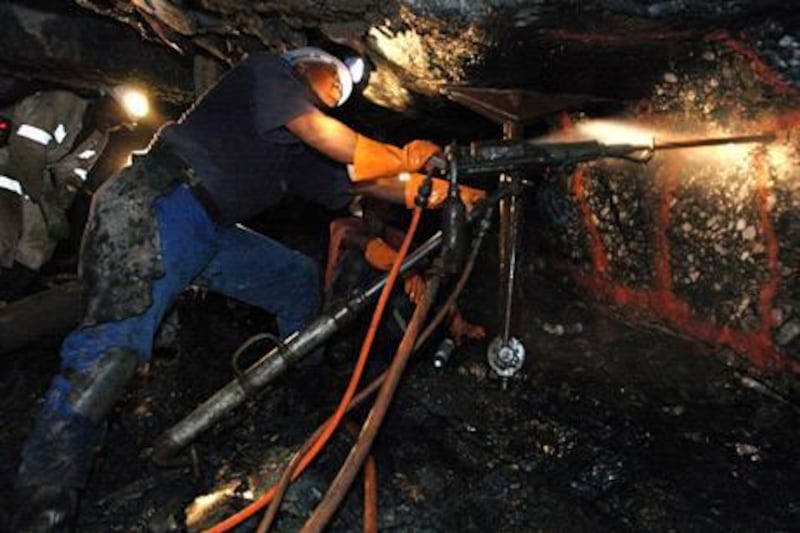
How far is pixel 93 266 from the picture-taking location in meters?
3.03

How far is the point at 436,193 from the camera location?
3281 mm

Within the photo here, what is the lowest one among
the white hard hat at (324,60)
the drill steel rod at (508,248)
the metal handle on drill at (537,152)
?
the drill steel rod at (508,248)

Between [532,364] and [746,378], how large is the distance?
1135 millimetres

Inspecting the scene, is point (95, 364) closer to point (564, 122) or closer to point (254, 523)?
point (254, 523)

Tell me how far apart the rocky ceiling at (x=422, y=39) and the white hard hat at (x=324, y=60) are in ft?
0.82

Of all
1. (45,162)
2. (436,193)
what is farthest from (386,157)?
(45,162)

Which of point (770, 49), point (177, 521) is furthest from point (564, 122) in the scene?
point (177, 521)

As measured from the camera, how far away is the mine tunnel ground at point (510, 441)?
2.62m

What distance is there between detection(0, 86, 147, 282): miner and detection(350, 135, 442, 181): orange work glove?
12.4 ft

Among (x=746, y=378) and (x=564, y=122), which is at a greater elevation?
(x=564, y=122)

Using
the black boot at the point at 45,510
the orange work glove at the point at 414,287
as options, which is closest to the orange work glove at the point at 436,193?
the orange work glove at the point at 414,287

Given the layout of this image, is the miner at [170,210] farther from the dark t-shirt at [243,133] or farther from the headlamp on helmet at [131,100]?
the headlamp on helmet at [131,100]

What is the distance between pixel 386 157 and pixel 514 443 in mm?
1584

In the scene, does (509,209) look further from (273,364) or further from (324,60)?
(273,364)
